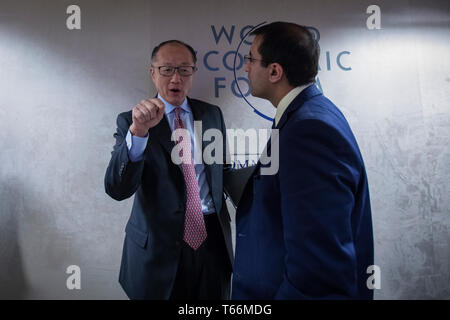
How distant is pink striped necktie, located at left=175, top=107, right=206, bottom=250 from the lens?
1.67m

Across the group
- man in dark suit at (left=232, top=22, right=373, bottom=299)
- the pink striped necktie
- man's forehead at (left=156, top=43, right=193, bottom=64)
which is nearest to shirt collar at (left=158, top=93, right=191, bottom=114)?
man's forehead at (left=156, top=43, right=193, bottom=64)

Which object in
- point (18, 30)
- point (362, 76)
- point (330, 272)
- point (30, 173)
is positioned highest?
point (18, 30)

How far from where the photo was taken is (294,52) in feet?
4.05

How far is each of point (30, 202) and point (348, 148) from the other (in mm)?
2226

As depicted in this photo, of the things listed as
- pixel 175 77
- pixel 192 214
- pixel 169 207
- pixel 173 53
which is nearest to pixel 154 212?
pixel 169 207

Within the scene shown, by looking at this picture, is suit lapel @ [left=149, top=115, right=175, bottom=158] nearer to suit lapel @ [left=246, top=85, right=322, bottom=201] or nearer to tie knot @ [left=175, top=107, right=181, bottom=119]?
tie knot @ [left=175, top=107, right=181, bottom=119]

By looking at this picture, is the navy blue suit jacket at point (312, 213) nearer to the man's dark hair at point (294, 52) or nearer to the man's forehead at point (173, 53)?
the man's dark hair at point (294, 52)

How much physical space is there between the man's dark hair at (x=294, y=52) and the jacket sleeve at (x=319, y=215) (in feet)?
1.11

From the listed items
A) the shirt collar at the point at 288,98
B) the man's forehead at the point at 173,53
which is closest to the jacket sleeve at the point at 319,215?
the shirt collar at the point at 288,98

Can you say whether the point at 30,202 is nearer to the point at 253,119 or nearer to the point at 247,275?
the point at 253,119

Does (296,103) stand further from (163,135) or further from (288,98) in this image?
(163,135)

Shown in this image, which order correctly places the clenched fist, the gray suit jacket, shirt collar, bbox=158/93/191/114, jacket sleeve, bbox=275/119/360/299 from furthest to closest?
shirt collar, bbox=158/93/191/114
the gray suit jacket
the clenched fist
jacket sleeve, bbox=275/119/360/299

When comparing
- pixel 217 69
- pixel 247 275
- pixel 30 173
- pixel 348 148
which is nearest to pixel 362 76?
pixel 217 69

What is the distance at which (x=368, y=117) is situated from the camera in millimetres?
2422
